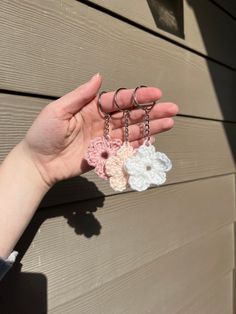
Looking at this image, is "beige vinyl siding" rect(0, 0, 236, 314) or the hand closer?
the hand

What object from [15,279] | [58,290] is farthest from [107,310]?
[15,279]

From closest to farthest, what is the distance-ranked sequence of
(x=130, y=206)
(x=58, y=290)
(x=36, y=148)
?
(x=36, y=148)
(x=58, y=290)
(x=130, y=206)

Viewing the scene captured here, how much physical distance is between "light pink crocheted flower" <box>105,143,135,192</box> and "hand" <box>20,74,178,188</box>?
5cm

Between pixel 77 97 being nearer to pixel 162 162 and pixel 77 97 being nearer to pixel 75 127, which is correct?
pixel 75 127

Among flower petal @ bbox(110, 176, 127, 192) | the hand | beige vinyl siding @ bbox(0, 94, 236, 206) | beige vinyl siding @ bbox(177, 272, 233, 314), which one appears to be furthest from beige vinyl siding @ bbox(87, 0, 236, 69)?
beige vinyl siding @ bbox(177, 272, 233, 314)

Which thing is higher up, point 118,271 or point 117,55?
point 117,55

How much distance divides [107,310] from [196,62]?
91 cm

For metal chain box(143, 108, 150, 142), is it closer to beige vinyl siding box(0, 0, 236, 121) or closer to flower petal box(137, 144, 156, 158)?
flower petal box(137, 144, 156, 158)

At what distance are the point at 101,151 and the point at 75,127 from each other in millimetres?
60

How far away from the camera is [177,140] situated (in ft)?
4.98

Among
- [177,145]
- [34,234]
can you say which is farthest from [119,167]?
[177,145]

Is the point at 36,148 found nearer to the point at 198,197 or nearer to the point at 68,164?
the point at 68,164

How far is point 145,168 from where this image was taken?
80 cm

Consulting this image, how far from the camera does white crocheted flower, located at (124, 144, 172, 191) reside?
80 centimetres
